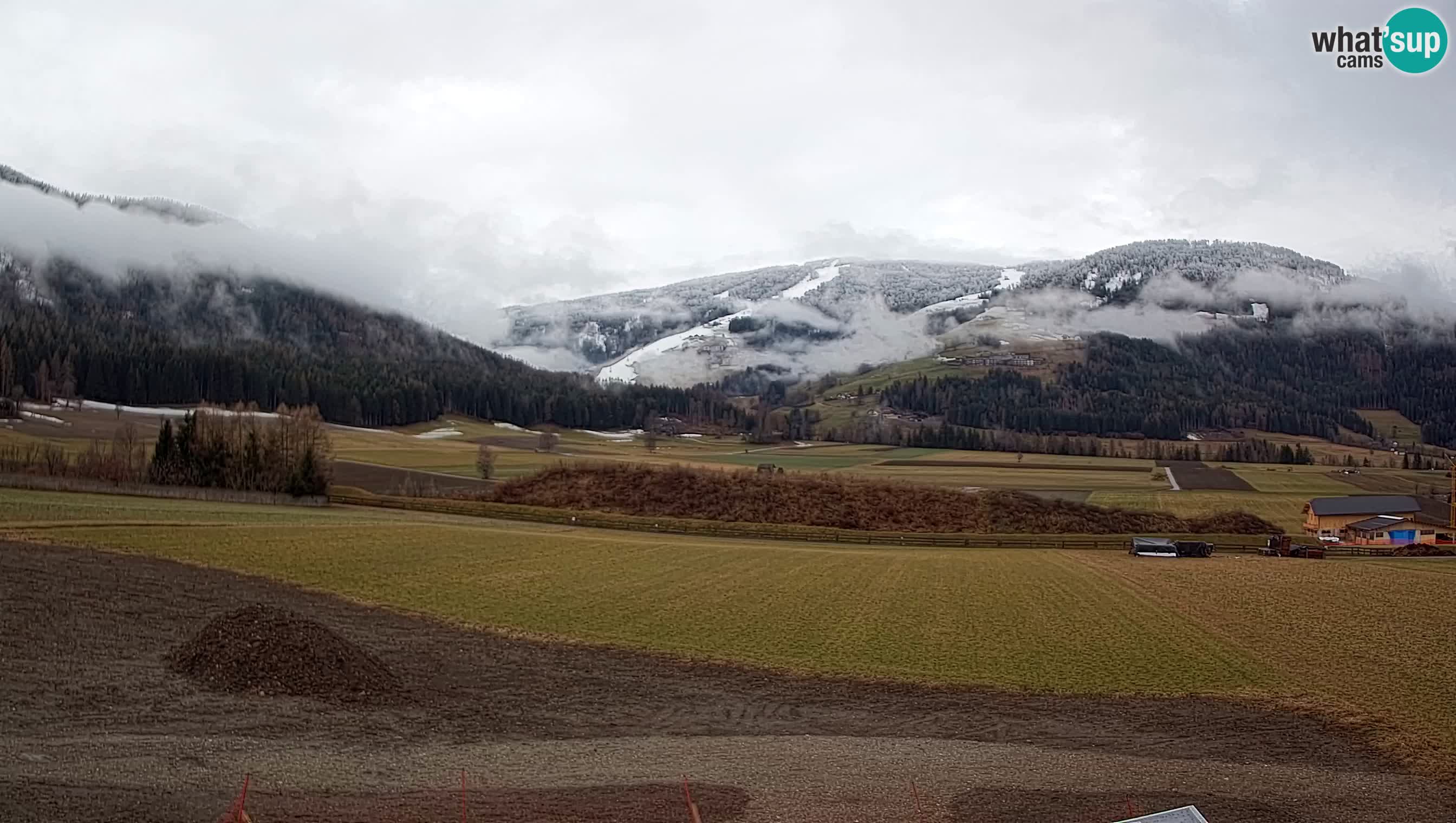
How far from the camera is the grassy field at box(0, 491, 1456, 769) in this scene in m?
32.0

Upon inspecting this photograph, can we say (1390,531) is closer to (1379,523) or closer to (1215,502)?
(1379,523)

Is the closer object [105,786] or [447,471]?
[105,786]

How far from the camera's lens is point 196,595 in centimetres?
3650

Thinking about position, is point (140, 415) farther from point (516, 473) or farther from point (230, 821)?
point (230, 821)

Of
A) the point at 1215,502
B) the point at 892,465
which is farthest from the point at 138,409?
the point at 1215,502

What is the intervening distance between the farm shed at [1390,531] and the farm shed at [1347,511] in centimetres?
59

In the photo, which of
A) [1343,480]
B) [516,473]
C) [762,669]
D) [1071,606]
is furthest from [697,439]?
[762,669]

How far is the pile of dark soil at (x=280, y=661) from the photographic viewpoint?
25.0 metres

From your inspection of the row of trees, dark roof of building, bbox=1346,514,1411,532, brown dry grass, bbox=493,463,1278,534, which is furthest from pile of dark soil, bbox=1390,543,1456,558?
the row of trees

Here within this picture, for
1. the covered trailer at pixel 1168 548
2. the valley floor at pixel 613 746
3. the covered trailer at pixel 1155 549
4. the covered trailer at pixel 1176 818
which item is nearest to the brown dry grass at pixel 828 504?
the covered trailer at pixel 1168 548

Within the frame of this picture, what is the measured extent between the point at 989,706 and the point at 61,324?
744ft

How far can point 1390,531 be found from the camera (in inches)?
3430

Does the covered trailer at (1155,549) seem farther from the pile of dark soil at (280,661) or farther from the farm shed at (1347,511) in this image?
the pile of dark soil at (280,661)

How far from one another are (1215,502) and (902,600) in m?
72.2
